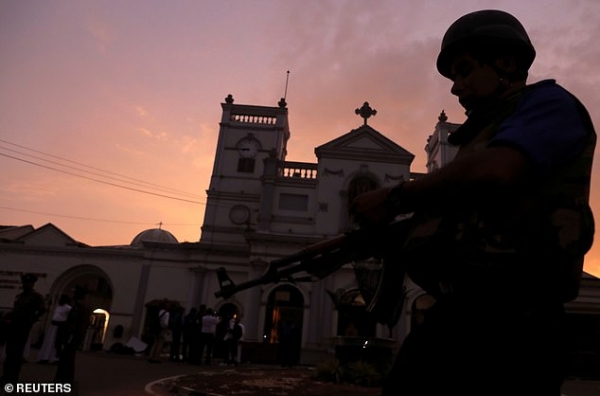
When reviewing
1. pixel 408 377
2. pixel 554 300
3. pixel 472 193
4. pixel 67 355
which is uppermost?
pixel 472 193

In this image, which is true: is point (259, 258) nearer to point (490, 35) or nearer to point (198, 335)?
point (198, 335)

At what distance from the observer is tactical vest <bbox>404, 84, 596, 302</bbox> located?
3.81 feet

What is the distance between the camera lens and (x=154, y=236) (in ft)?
120

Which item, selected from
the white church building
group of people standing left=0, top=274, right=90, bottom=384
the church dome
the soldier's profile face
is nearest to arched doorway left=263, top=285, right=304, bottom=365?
the white church building

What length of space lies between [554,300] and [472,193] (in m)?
0.38

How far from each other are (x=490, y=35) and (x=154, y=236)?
1488 inches

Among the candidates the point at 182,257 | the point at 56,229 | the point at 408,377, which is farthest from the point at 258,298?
the point at 408,377

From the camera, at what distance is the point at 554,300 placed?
1.21m

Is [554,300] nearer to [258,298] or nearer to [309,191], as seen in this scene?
[258,298]

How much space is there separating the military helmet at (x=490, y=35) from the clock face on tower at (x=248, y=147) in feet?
94.1

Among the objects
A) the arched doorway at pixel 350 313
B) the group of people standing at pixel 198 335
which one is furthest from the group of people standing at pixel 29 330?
the arched doorway at pixel 350 313

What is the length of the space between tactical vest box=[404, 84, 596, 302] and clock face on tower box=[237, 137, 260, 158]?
29045 millimetres

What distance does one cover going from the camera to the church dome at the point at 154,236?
119 ft

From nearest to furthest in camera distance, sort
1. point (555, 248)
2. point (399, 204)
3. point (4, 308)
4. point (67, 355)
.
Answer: point (555, 248) < point (399, 204) < point (67, 355) < point (4, 308)
